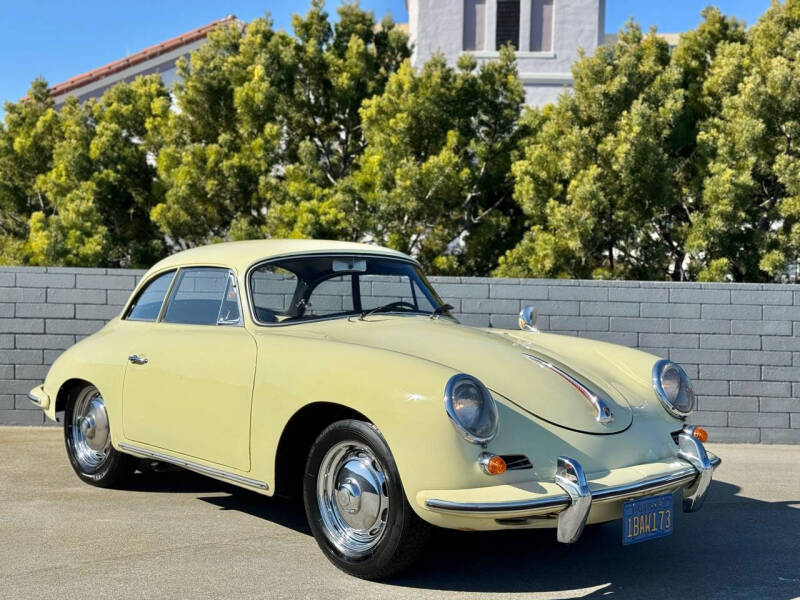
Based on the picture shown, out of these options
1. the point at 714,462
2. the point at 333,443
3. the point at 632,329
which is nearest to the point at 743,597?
the point at 714,462

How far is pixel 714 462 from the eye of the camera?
4270 mm

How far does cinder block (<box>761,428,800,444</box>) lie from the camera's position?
25.7 feet

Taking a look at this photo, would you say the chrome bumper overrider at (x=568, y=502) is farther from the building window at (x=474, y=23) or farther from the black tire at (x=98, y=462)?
the building window at (x=474, y=23)

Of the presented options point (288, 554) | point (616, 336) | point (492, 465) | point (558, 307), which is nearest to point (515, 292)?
point (558, 307)

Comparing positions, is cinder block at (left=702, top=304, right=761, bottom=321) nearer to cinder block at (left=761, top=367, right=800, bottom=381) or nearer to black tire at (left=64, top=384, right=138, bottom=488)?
cinder block at (left=761, top=367, right=800, bottom=381)

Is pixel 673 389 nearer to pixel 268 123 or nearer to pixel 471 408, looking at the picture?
pixel 471 408

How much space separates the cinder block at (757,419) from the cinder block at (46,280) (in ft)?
19.6

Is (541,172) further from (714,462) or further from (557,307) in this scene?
(714,462)

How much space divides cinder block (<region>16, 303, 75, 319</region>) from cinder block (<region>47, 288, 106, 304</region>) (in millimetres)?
46

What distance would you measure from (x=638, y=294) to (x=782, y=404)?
157cm

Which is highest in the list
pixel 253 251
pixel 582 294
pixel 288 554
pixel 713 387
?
pixel 253 251

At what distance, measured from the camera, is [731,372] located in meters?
7.84

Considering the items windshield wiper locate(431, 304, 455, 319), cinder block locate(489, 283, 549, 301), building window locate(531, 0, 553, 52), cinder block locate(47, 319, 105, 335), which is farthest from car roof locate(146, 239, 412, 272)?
building window locate(531, 0, 553, 52)

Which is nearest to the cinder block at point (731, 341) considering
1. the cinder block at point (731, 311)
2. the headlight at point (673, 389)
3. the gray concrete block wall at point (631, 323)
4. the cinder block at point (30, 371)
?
the gray concrete block wall at point (631, 323)
